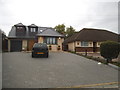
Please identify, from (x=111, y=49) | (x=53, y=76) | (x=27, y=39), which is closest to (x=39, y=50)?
(x=53, y=76)

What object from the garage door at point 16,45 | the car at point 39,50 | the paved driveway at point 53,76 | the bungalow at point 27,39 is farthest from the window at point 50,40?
the paved driveway at point 53,76

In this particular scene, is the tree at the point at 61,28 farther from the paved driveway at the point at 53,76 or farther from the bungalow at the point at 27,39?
the paved driveway at the point at 53,76

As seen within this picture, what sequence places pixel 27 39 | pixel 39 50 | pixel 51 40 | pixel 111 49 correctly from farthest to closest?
pixel 51 40 < pixel 27 39 < pixel 39 50 < pixel 111 49

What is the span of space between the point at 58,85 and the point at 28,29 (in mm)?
17701

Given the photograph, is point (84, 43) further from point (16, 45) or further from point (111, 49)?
point (16, 45)

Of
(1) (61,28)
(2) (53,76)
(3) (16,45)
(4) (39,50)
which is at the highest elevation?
(1) (61,28)

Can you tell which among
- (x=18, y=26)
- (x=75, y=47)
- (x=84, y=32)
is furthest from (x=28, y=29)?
(x=84, y=32)

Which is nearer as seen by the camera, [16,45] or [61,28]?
[16,45]

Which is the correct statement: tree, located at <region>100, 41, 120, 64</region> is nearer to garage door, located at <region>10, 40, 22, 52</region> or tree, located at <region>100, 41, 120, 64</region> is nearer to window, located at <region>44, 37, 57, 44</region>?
window, located at <region>44, 37, 57, 44</region>

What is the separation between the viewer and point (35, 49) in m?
9.62

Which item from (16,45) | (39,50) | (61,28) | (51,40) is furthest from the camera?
(61,28)

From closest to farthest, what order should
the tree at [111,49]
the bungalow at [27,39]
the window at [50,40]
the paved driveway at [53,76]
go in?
the paved driveway at [53,76], the tree at [111,49], the bungalow at [27,39], the window at [50,40]

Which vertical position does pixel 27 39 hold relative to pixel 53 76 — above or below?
above

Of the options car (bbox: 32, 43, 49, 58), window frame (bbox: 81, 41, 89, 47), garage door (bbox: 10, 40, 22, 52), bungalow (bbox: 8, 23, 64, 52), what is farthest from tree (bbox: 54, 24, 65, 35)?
car (bbox: 32, 43, 49, 58)
